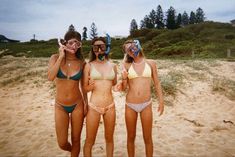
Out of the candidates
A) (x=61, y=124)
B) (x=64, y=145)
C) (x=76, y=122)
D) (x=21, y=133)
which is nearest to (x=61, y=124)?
(x=61, y=124)

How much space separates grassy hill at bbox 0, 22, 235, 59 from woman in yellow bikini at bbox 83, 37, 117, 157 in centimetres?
2910

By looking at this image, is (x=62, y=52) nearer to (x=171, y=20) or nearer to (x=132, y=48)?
(x=132, y=48)

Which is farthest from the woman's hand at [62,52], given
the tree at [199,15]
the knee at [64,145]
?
the tree at [199,15]

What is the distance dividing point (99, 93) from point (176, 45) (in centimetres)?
4179

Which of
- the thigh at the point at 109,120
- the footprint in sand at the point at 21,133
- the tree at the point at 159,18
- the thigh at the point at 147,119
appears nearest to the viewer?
the thigh at the point at 109,120

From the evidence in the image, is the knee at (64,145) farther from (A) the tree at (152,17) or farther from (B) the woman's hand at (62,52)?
(A) the tree at (152,17)

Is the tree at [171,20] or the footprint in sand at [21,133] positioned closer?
the footprint in sand at [21,133]

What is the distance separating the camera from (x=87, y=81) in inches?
153

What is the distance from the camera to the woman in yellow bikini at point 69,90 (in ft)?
12.8

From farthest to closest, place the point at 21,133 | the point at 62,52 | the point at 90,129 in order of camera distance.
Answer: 1. the point at 21,133
2. the point at 90,129
3. the point at 62,52

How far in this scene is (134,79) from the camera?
4246mm

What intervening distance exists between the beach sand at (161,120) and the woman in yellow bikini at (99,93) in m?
1.75

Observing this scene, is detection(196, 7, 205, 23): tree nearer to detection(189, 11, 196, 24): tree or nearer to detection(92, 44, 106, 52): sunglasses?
detection(189, 11, 196, 24): tree

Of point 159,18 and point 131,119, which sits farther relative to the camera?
point 159,18
